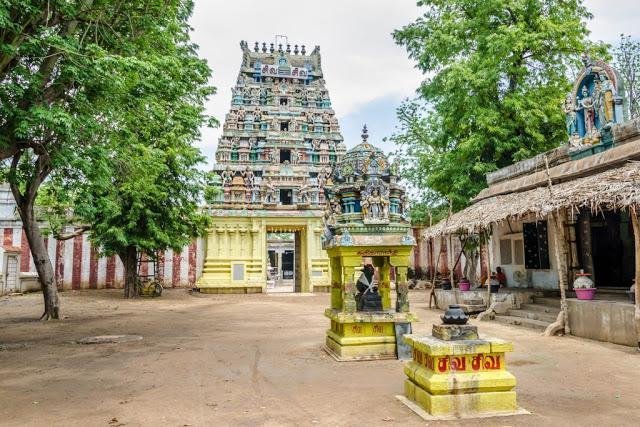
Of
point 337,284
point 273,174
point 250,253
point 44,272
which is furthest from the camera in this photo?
point 273,174

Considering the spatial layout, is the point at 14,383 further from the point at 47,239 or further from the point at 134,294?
the point at 47,239

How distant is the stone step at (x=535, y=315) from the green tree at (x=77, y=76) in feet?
32.0

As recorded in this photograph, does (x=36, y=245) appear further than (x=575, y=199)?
Yes

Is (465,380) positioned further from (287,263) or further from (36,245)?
(287,263)

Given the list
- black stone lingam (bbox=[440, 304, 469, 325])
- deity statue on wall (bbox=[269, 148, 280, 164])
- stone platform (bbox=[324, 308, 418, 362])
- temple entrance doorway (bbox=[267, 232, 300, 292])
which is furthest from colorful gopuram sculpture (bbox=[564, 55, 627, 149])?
temple entrance doorway (bbox=[267, 232, 300, 292])

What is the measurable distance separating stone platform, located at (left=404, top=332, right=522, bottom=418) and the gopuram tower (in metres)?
18.2

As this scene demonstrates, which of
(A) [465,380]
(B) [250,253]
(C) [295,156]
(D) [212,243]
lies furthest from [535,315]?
(C) [295,156]

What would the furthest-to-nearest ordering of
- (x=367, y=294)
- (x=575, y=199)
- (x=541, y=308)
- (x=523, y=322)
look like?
(x=541, y=308) < (x=523, y=322) < (x=575, y=199) < (x=367, y=294)

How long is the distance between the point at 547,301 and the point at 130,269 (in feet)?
51.6

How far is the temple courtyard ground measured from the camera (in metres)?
4.86

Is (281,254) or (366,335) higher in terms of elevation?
(281,254)

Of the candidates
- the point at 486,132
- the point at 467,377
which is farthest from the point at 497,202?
the point at 467,377

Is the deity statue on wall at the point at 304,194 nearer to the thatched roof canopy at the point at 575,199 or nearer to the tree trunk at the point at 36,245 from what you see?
the thatched roof canopy at the point at 575,199

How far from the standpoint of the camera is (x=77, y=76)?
754cm
